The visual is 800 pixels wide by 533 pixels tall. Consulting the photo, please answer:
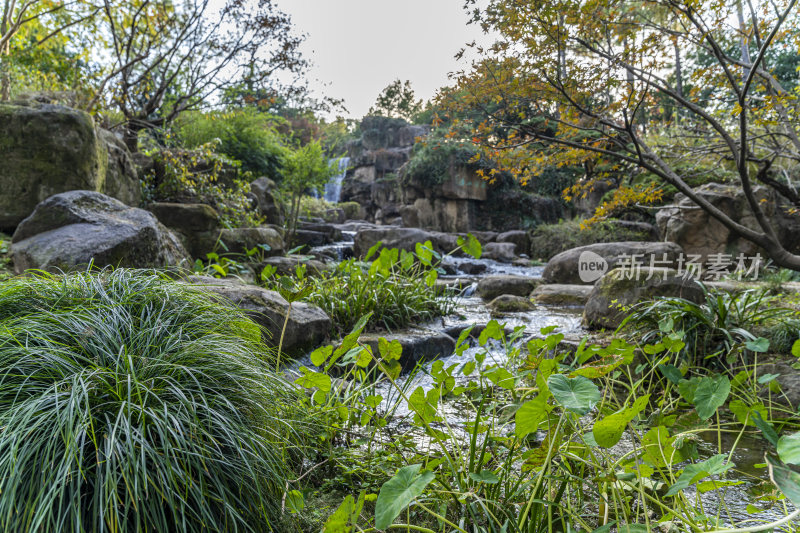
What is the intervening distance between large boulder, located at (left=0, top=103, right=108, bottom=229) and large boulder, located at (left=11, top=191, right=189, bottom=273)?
121 cm

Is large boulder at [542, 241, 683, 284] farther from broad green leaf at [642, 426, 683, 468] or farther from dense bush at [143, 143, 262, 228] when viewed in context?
broad green leaf at [642, 426, 683, 468]

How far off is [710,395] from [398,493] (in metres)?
0.96

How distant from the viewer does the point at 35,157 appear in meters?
4.28

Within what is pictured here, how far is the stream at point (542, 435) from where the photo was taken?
4.56 feet

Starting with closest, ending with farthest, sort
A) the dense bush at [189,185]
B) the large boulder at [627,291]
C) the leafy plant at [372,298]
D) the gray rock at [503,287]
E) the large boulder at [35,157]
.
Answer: the leafy plant at [372,298] → the large boulder at [627,291] → the large boulder at [35,157] → the dense bush at [189,185] → the gray rock at [503,287]

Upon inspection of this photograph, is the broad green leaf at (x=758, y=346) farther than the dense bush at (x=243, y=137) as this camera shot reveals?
No

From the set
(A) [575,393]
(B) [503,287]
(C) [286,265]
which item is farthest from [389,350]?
(B) [503,287]

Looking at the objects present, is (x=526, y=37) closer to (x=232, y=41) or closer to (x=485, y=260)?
(x=232, y=41)

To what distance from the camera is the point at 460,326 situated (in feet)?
13.3

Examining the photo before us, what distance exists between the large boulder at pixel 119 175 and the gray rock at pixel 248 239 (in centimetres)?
121

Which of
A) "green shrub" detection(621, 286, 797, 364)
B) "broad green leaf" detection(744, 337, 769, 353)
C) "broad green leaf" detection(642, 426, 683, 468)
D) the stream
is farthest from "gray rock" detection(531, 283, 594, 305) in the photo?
"broad green leaf" detection(642, 426, 683, 468)

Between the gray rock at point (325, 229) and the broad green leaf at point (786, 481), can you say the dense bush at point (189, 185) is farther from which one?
the broad green leaf at point (786, 481)

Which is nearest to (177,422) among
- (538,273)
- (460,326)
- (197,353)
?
(197,353)

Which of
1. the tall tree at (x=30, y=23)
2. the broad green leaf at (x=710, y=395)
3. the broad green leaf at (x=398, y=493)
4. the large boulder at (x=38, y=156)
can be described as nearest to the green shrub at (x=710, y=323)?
the broad green leaf at (x=710, y=395)
